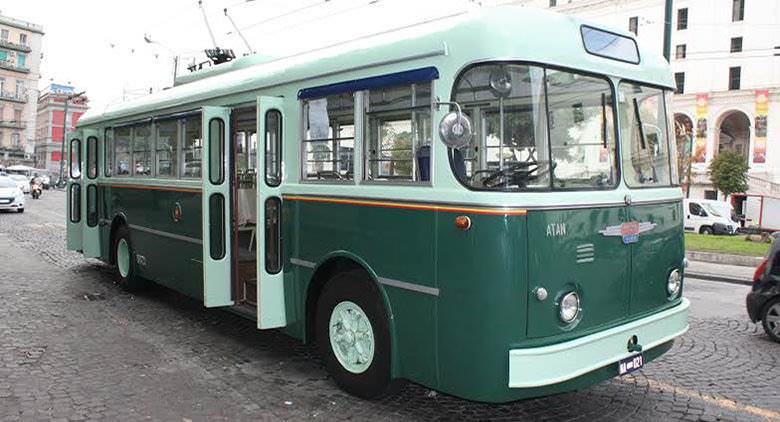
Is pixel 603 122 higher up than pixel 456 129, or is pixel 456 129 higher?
pixel 603 122

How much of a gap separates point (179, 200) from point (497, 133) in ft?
15.2

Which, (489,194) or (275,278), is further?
(275,278)

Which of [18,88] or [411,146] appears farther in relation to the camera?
[18,88]

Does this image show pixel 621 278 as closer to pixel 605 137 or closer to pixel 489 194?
pixel 605 137

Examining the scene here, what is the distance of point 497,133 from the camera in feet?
13.9

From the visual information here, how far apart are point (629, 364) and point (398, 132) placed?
2.30 metres

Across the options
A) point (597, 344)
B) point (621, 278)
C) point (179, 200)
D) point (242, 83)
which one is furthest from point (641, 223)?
point (179, 200)

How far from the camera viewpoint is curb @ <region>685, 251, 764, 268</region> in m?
15.7

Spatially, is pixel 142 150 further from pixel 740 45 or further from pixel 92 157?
pixel 740 45

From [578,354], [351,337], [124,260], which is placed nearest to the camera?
[578,354]

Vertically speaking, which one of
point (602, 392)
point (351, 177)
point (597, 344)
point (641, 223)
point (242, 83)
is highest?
point (242, 83)

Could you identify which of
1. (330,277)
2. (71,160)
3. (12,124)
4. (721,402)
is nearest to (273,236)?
(330,277)

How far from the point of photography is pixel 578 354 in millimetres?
4230

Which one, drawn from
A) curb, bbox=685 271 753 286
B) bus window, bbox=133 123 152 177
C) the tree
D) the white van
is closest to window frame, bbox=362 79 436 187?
bus window, bbox=133 123 152 177
